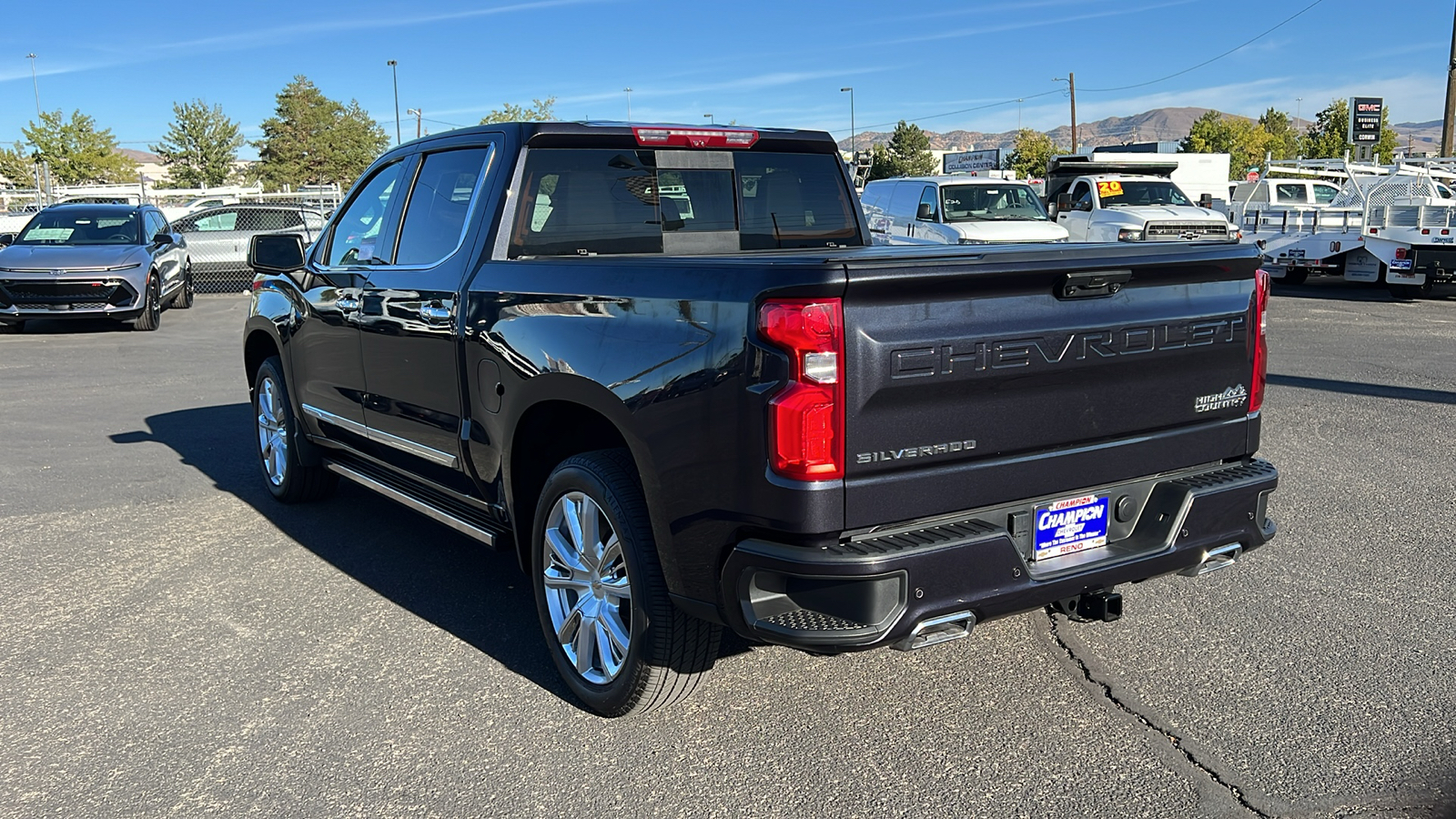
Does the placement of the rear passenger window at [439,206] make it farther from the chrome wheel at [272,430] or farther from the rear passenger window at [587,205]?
the chrome wheel at [272,430]

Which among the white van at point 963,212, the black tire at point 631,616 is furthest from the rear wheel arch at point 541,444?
the white van at point 963,212

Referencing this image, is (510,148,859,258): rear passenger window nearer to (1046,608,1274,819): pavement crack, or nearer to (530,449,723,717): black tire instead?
(530,449,723,717): black tire

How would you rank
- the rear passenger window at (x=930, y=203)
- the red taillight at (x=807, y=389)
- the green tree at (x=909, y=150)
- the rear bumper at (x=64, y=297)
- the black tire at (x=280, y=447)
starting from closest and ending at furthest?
1. the red taillight at (x=807, y=389)
2. the black tire at (x=280, y=447)
3. the rear bumper at (x=64, y=297)
4. the rear passenger window at (x=930, y=203)
5. the green tree at (x=909, y=150)

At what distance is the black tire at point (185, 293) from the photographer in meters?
18.6

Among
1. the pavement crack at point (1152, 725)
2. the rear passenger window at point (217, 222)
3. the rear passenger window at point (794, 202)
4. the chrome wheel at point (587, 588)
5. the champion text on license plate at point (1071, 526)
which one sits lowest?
the pavement crack at point (1152, 725)

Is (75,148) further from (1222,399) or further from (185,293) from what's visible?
(1222,399)

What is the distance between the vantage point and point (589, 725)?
12.5ft

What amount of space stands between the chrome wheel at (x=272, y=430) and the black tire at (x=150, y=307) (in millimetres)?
10354

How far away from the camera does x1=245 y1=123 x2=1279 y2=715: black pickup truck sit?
3037 millimetres

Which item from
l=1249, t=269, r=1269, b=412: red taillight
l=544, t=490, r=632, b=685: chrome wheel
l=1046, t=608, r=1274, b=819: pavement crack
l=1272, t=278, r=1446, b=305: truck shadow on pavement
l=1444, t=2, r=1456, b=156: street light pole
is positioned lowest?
l=1046, t=608, r=1274, b=819: pavement crack

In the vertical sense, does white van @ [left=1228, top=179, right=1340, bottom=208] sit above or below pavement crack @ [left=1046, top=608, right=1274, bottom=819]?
above

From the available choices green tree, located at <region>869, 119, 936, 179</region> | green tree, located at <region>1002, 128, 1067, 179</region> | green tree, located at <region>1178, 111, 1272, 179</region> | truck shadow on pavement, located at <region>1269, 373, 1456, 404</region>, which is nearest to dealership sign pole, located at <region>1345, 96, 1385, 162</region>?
truck shadow on pavement, located at <region>1269, 373, 1456, 404</region>

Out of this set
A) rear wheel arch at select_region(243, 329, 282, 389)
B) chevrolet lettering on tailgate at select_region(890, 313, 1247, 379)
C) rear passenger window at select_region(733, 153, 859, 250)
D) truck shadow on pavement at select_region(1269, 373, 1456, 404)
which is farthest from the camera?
truck shadow on pavement at select_region(1269, 373, 1456, 404)

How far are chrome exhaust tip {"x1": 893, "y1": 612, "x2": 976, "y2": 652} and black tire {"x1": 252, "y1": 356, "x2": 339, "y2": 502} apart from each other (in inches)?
162
